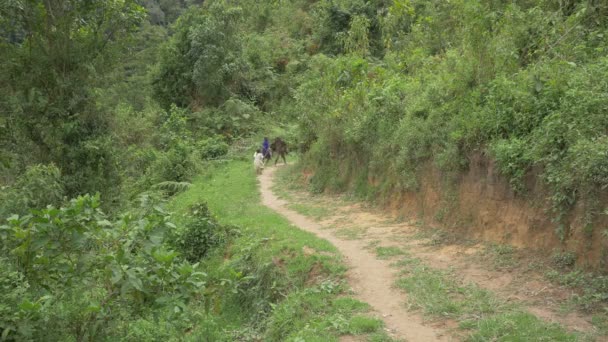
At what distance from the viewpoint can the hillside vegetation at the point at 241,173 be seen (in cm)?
473

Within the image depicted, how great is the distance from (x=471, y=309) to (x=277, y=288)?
145 inches

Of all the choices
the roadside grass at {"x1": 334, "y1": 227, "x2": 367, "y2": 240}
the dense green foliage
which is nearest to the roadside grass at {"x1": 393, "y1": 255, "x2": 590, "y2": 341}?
the dense green foliage

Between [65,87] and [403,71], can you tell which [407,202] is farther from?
[65,87]

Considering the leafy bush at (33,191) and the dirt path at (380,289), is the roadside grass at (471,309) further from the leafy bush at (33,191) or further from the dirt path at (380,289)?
the leafy bush at (33,191)

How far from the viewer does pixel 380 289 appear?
778cm

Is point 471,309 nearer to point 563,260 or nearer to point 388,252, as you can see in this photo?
point 563,260

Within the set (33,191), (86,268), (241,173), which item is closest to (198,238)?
(33,191)

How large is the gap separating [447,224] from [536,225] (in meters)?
2.29

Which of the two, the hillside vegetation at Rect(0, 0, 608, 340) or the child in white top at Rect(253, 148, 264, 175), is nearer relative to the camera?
the hillside vegetation at Rect(0, 0, 608, 340)

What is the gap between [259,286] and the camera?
958 centimetres

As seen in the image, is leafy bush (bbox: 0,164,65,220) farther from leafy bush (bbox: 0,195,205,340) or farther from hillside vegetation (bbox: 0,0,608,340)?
leafy bush (bbox: 0,195,205,340)

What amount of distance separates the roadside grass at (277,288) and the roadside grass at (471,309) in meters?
0.85

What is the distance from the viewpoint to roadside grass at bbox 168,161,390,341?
21.8 ft

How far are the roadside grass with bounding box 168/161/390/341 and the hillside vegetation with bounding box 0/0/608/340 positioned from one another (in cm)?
5
